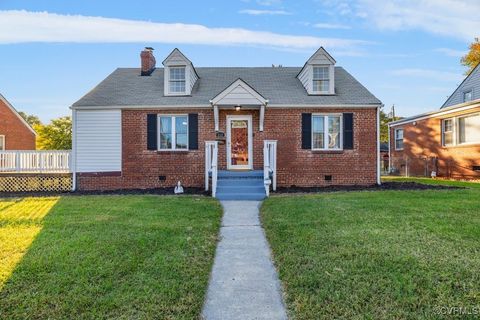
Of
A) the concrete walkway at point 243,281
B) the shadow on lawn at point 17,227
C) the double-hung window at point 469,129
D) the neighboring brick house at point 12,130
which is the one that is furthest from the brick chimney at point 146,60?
the double-hung window at point 469,129

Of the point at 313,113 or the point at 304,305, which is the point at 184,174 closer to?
the point at 313,113

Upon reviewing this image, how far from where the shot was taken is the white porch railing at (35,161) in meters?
12.8

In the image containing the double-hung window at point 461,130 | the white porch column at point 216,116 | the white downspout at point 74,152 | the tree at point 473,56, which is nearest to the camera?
the white porch column at point 216,116

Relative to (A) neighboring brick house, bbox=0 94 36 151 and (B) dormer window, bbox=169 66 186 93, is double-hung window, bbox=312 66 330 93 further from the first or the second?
(A) neighboring brick house, bbox=0 94 36 151

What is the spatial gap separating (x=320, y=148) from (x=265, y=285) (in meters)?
9.71

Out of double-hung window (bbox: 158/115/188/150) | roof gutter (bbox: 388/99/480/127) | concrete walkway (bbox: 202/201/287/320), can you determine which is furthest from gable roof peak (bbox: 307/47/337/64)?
concrete walkway (bbox: 202/201/287/320)

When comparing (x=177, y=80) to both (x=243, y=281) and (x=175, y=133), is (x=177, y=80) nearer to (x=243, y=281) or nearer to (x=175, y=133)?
(x=175, y=133)

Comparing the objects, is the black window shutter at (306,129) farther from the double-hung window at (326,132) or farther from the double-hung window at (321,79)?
the double-hung window at (321,79)

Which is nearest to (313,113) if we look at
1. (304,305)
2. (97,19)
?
(97,19)

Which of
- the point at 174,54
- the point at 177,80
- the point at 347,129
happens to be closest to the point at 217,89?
the point at 177,80

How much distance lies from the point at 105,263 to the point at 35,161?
11326 mm

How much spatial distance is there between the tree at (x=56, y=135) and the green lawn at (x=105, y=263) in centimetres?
2203

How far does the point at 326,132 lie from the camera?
12.6m

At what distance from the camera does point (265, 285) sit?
354 centimetres
